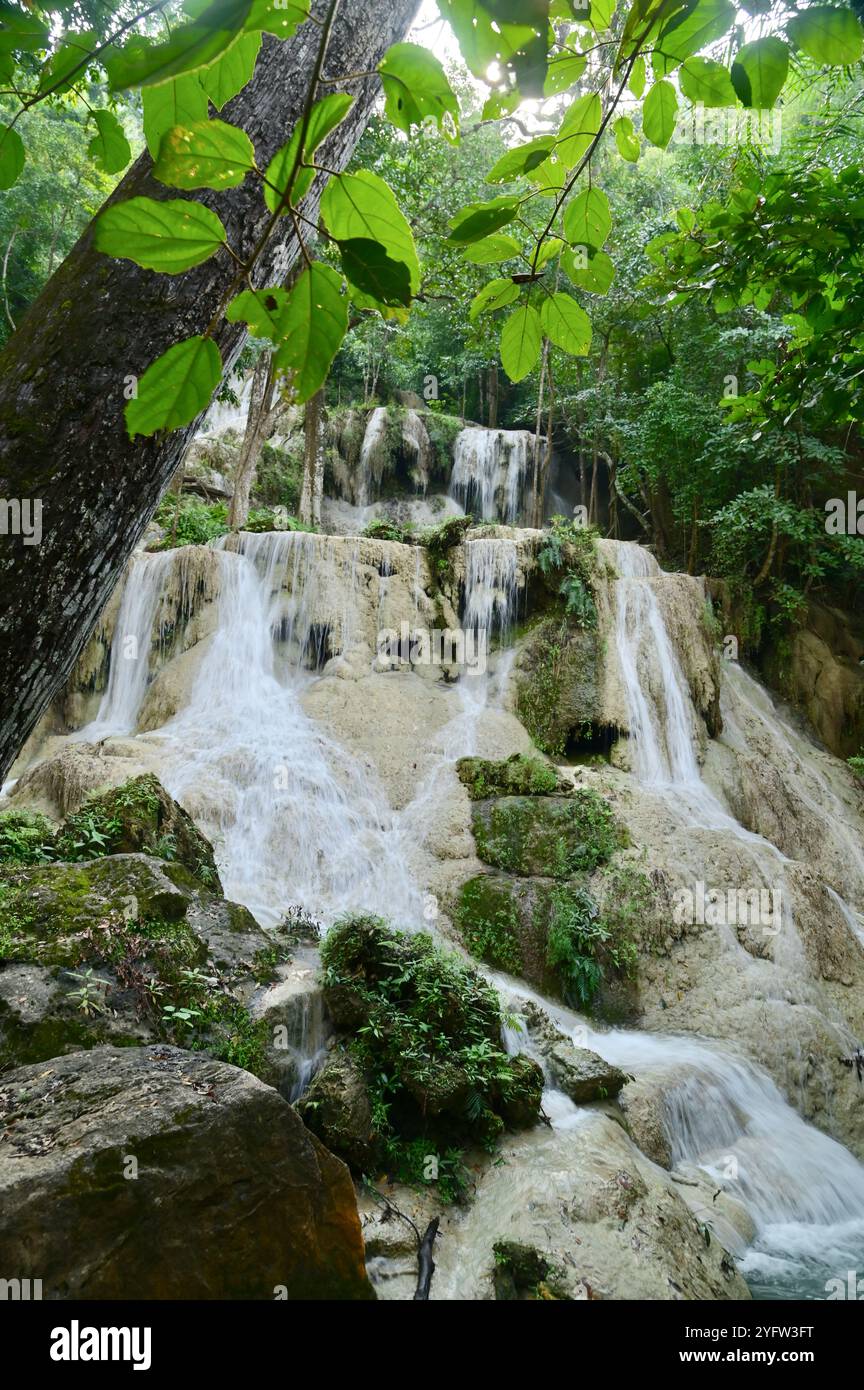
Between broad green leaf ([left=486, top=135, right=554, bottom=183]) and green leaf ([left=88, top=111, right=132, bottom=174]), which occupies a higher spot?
green leaf ([left=88, top=111, right=132, bottom=174])

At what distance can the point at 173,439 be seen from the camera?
3.38 feet

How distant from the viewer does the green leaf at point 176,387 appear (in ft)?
1.77

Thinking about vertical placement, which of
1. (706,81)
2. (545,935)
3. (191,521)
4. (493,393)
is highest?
(493,393)

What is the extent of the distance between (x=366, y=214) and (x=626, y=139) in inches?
25.0

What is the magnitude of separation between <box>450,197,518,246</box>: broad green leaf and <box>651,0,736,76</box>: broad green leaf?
0.24 meters

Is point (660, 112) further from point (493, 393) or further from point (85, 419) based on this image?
point (493, 393)

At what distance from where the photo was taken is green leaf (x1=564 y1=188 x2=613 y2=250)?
882 mm

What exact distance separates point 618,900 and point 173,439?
22.5ft

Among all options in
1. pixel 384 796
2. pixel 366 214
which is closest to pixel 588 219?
pixel 366 214

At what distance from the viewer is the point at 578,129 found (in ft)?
2.73

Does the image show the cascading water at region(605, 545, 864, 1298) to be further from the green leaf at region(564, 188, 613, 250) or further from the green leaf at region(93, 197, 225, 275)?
the green leaf at region(93, 197, 225, 275)

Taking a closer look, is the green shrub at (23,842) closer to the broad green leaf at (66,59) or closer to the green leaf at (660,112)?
the broad green leaf at (66,59)
